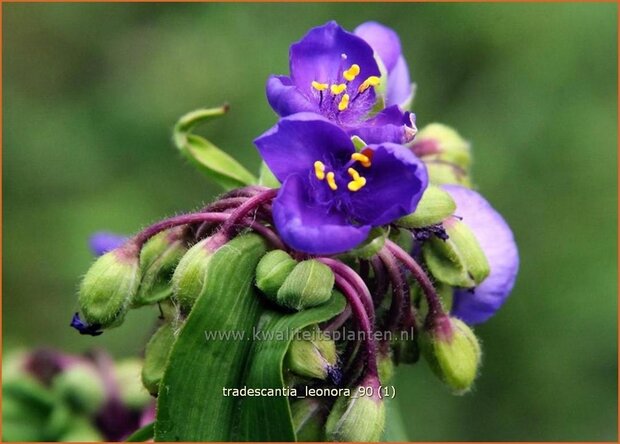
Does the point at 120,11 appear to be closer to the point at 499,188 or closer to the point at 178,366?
the point at 499,188

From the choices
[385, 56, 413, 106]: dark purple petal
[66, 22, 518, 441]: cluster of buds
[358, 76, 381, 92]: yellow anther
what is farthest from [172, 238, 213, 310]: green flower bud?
[385, 56, 413, 106]: dark purple petal

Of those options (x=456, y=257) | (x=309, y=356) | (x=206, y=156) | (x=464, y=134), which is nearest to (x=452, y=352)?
(x=456, y=257)

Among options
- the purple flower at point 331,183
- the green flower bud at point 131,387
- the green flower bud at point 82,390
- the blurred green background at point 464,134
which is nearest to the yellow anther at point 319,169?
the purple flower at point 331,183

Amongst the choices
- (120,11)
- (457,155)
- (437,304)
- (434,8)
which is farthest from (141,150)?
(437,304)

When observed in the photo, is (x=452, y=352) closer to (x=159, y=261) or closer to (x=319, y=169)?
(x=319, y=169)

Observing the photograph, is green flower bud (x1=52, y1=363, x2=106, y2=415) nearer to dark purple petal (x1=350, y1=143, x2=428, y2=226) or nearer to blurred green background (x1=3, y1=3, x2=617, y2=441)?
dark purple petal (x1=350, y1=143, x2=428, y2=226)

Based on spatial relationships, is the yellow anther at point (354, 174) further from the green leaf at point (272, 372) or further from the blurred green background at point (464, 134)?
the blurred green background at point (464, 134)
